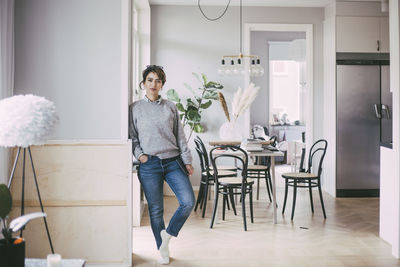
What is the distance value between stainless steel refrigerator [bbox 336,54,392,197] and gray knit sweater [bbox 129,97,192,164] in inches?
134

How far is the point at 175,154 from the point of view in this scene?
311cm

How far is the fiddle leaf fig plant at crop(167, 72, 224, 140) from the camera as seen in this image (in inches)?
230

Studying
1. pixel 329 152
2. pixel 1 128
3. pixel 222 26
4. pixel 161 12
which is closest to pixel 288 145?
pixel 329 152

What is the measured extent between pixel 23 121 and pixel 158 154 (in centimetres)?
116

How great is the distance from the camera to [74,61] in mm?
3107

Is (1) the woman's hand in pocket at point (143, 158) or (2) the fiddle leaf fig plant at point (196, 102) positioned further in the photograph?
(2) the fiddle leaf fig plant at point (196, 102)

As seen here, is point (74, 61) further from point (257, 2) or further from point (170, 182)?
point (257, 2)

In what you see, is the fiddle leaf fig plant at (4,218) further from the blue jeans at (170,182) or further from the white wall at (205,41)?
the white wall at (205,41)

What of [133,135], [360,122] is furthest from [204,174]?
[360,122]

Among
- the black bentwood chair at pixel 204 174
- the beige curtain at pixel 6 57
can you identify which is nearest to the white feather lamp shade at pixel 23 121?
the beige curtain at pixel 6 57

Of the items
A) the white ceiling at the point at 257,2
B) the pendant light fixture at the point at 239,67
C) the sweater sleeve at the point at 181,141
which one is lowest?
the sweater sleeve at the point at 181,141

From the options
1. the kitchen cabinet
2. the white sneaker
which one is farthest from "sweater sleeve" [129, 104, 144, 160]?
the kitchen cabinet

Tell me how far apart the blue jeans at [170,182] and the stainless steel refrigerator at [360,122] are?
11.2 ft

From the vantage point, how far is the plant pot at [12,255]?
1.61 metres
